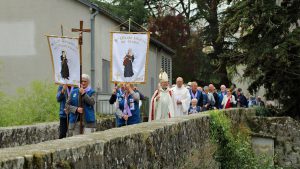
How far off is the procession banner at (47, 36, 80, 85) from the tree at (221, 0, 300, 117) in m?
8.80

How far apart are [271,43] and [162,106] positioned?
6.00m

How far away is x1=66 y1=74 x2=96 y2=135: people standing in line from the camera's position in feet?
33.7

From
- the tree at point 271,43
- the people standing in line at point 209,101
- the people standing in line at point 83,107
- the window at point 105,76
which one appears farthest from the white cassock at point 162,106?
the window at point 105,76

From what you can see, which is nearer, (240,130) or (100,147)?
(100,147)

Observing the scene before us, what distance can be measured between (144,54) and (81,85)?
164cm

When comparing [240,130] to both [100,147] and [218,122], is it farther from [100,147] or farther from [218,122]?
[100,147]

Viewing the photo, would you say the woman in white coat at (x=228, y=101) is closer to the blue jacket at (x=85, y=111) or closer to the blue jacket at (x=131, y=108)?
the blue jacket at (x=131, y=108)

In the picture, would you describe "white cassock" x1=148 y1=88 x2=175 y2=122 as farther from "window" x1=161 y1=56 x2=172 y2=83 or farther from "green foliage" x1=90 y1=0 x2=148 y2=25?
"green foliage" x1=90 y1=0 x2=148 y2=25

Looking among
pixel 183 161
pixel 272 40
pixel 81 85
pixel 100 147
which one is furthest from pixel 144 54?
pixel 272 40

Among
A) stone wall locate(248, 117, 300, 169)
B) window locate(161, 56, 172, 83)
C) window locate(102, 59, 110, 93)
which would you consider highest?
window locate(161, 56, 172, 83)

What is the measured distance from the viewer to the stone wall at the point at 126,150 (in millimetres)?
4500

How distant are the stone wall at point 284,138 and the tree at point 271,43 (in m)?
1.98

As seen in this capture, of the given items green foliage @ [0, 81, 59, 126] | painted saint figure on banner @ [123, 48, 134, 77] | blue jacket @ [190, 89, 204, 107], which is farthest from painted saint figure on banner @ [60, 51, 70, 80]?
blue jacket @ [190, 89, 204, 107]

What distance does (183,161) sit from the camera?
27.9 feet
